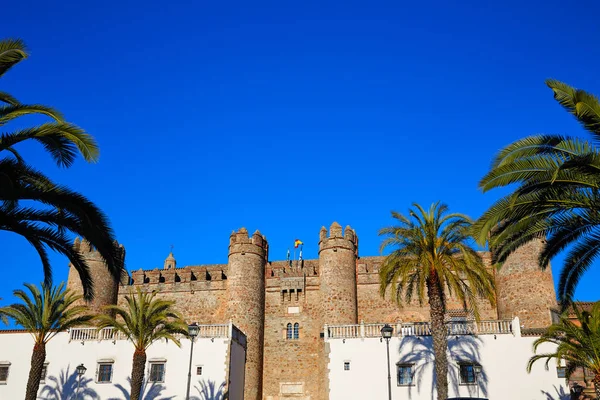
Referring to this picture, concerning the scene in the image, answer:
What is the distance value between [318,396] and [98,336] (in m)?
13.1

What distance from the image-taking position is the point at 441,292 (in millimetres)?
24000

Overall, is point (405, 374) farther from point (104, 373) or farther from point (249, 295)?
point (104, 373)

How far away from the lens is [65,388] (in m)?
31.6

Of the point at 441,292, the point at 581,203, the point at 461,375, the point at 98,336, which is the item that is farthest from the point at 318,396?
the point at 581,203

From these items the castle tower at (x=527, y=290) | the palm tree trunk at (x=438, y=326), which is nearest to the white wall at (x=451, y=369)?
the castle tower at (x=527, y=290)

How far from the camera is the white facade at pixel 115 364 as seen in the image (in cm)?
3125

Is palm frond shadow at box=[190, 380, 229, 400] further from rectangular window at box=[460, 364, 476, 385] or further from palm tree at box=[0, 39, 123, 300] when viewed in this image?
palm tree at box=[0, 39, 123, 300]

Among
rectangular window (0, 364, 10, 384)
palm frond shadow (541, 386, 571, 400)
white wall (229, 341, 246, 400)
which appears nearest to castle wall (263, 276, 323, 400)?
white wall (229, 341, 246, 400)

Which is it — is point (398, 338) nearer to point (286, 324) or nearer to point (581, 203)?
point (286, 324)

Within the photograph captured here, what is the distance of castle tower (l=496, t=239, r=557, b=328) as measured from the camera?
111ft

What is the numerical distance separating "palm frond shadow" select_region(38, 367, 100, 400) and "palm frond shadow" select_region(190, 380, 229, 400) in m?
5.13

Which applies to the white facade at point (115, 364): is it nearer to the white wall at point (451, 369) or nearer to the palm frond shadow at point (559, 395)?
the white wall at point (451, 369)

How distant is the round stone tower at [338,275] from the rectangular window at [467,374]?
8.55m

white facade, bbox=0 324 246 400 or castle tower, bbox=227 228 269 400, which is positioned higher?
castle tower, bbox=227 228 269 400
